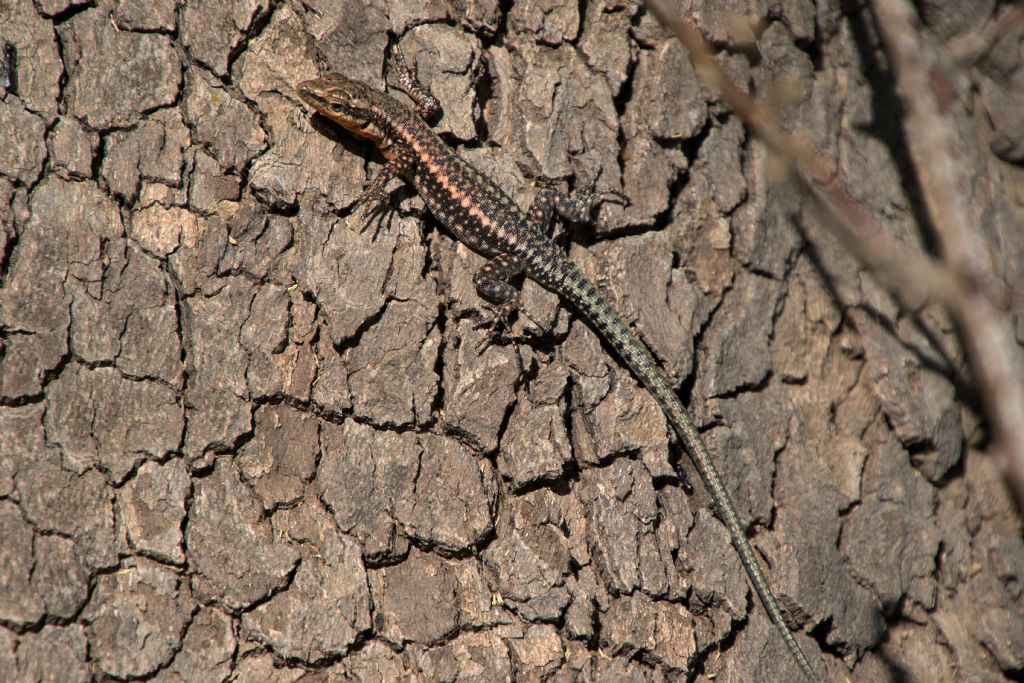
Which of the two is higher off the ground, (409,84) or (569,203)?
(409,84)

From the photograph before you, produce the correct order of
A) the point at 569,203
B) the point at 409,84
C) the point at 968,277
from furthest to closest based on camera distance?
the point at 569,203
the point at 409,84
the point at 968,277

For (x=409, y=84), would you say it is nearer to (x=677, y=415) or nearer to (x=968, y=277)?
(x=677, y=415)

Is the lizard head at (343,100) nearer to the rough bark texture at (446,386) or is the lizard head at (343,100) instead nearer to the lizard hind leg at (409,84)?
the rough bark texture at (446,386)

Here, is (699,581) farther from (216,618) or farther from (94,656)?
(94,656)

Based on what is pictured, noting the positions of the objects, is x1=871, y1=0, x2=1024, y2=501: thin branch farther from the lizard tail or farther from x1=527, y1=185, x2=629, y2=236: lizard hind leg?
x1=527, y1=185, x2=629, y2=236: lizard hind leg

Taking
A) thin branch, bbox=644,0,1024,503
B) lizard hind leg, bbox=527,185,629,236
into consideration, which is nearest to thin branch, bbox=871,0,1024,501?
thin branch, bbox=644,0,1024,503

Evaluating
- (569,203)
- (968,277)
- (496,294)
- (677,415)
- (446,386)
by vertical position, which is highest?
(569,203)

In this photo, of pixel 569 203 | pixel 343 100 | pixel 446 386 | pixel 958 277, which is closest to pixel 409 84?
pixel 343 100

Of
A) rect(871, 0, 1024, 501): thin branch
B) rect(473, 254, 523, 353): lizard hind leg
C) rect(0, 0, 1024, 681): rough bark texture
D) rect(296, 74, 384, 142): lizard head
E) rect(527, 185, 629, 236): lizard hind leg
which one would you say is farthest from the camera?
rect(527, 185, 629, 236): lizard hind leg
